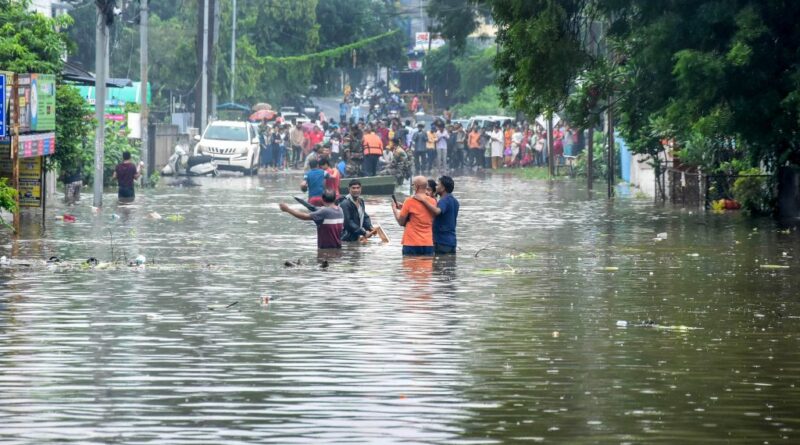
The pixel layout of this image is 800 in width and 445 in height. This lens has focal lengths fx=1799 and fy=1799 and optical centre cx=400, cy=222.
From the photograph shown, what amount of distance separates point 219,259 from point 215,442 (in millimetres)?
13537

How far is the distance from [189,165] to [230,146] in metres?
2.65

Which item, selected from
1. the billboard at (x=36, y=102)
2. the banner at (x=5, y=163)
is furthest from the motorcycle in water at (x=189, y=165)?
the banner at (x=5, y=163)

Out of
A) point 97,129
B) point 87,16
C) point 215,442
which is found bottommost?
point 215,442

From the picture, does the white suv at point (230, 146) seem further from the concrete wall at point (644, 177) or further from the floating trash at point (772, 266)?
the floating trash at point (772, 266)

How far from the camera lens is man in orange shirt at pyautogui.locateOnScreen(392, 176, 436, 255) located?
23266mm

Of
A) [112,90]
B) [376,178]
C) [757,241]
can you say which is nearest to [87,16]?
[112,90]

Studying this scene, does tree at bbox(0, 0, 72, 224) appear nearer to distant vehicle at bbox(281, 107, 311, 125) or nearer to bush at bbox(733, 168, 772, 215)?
bush at bbox(733, 168, 772, 215)

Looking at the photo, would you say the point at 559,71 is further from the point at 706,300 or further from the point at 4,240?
the point at 706,300

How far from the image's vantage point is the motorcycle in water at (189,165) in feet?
181

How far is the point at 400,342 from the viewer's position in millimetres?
14086

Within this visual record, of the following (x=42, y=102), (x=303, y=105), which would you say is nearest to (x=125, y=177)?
(x=42, y=102)

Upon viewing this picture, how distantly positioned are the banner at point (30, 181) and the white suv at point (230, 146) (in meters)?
28.4

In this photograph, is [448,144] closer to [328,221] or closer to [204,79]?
[204,79]

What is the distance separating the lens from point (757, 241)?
2647 centimetres
